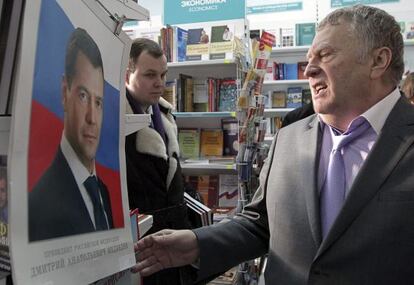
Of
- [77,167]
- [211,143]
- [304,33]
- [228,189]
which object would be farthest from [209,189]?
[304,33]

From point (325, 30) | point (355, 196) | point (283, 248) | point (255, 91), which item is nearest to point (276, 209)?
point (283, 248)

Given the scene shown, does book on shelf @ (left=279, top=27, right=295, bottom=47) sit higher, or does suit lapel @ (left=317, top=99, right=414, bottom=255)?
book on shelf @ (left=279, top=27, right=295, bottom=47)

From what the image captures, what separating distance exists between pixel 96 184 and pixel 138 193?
1.22 metres

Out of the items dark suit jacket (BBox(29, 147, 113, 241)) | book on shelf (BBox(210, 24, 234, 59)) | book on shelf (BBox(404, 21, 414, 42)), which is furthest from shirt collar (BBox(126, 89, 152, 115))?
book on shelf (BBox(404, 21, 414, 42))

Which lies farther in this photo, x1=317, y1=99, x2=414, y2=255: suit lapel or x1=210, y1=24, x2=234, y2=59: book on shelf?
x1=210, y1=24, x2=234, y2=59: book on shelf

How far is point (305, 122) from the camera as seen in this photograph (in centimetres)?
141

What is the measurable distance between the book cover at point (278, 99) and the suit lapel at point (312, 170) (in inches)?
201

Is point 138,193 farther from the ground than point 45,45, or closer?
closer

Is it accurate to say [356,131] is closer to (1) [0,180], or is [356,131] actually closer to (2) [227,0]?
(1) [0,180]

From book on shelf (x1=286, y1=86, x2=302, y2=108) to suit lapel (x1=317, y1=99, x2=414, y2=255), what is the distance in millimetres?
5263

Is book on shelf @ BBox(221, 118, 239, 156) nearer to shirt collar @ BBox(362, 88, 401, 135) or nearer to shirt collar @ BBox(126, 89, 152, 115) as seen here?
shirt collar @ BBox(126, 89, 152, 115)

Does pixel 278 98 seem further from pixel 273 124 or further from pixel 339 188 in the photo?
pixel 339 188

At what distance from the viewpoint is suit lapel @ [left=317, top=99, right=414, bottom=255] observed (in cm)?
106

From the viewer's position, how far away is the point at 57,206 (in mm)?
602
